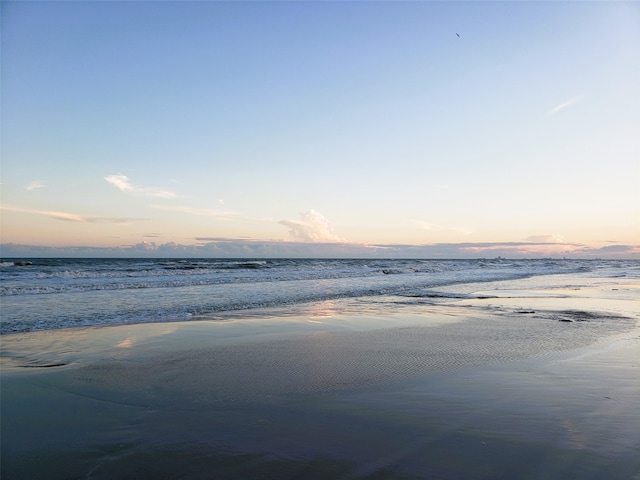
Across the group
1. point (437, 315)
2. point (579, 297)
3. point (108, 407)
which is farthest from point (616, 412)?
point (579, 297)

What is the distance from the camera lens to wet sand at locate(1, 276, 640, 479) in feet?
11.0

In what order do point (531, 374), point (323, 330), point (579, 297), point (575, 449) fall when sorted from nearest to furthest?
1. point (575, 449)
2. point (531, 374)
3. point (323, 330)
4. point (579, 297)

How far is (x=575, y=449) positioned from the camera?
3.54 metres

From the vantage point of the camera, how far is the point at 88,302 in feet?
48.2

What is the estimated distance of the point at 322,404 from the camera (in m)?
4.75

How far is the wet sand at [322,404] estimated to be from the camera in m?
3.37

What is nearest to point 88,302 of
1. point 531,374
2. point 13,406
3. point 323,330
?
point 323,330

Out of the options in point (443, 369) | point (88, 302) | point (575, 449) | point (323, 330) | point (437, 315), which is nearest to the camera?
point (575, 449)

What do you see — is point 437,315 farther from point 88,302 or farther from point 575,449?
point 88,302

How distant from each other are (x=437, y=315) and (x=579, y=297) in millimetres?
8626

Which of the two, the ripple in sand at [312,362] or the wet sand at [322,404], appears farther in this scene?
the ripple in sand at [312,362]

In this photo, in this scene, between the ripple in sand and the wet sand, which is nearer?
the wet sand

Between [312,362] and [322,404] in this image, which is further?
[312,362]

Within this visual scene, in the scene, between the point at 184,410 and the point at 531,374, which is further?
the point at 531,374
